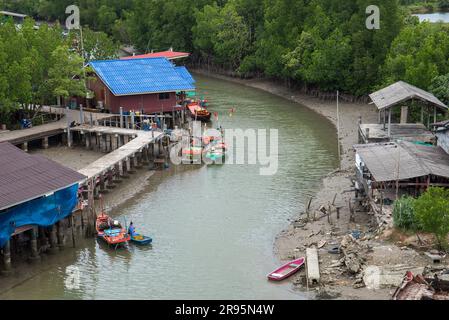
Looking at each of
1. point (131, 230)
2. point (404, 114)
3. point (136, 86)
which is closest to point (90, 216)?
point (131, 230)

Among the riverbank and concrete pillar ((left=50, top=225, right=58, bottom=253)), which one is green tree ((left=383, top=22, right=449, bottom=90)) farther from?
concrete pillar ((left=50, top=225, right=58, bottom=253))

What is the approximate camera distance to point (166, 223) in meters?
42.8

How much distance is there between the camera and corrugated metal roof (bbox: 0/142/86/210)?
36062 mm

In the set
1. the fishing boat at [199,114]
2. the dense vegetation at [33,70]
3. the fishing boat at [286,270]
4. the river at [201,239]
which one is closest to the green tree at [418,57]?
the river at [201,239]

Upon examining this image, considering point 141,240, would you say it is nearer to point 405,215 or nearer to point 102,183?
point 102,183

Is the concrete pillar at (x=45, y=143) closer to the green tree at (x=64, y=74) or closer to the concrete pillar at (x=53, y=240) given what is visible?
the green tree at (x=64, y=74)

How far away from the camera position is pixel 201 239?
40.1 meters

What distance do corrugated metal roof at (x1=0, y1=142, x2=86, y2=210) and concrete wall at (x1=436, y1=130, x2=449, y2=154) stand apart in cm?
2146

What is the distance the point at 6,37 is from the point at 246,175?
80.9 ft

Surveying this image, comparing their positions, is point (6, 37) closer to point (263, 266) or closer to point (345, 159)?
point (345, 159)

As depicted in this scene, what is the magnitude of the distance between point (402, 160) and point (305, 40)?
128 feet

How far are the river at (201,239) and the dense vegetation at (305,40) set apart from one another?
12.1 metres

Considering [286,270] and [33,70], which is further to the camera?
[33,70]

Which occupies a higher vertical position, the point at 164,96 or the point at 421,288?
the point at 164,96
